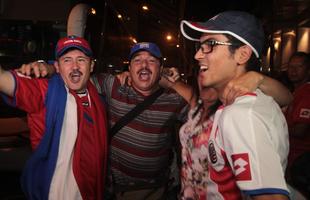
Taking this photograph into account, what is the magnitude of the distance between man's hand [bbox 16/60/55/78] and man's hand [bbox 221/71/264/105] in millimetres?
1527

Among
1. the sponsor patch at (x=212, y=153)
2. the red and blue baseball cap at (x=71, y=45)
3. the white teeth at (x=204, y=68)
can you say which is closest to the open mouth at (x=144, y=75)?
the red and blue baseball cap at (x=71, y=45)

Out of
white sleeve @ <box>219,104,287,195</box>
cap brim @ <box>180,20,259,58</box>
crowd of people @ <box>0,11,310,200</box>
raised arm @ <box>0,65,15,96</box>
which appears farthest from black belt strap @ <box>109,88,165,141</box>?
white sleeve @ <box>219,104,287,195</box>

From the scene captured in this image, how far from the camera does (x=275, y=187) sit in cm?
161

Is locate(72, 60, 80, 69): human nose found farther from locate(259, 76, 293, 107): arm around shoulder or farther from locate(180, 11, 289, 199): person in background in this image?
locate(259, 76, 293, 107): arm around shoulder

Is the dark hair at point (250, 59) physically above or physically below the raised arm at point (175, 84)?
above

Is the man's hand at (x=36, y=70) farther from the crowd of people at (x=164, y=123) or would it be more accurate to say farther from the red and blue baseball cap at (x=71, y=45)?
the red and blue baseball cap at (x=71, y=45)

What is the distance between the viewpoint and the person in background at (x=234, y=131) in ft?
5.38

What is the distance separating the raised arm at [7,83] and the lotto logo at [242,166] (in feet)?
5.46

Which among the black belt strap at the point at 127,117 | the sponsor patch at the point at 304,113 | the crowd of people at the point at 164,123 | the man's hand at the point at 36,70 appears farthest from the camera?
the sponsor patch at the point at 304,113

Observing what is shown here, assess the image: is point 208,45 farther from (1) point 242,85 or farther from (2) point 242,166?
(2) point 242,166

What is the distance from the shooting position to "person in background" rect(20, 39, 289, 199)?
3.41m

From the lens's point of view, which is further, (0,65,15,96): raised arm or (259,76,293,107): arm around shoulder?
(0,65,15,96): raised arm

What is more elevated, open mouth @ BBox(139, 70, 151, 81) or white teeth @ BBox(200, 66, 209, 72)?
white teeth @ BBox(200, 66, 209, 72)

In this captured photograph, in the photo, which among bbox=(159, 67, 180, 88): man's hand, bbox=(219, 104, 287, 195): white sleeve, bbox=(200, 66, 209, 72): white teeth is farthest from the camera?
bbox=(159, 67, 180, 88): man's hand
